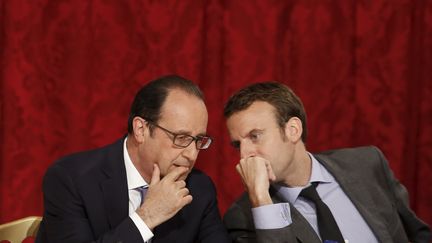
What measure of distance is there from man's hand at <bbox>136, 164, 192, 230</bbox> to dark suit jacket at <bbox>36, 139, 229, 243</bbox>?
0.07m

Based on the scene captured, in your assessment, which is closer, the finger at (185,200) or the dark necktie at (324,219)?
the finger at (185,200)

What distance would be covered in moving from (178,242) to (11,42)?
149cm

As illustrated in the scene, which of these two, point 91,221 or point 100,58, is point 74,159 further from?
point 100,58

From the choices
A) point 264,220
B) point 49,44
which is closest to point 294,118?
point 264,220

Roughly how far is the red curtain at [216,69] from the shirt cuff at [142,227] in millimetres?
1237

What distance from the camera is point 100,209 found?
2.04m

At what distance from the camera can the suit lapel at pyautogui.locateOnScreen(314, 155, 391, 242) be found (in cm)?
228

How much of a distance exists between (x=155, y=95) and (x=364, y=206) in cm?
96

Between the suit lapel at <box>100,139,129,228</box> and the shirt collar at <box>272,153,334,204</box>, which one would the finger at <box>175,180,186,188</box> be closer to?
the suit lapel at <box>100,139,129,228</box>

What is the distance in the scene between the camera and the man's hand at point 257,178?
2.13m

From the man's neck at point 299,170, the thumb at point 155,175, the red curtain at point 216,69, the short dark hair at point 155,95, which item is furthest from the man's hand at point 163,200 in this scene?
the red curtain at point 216,69

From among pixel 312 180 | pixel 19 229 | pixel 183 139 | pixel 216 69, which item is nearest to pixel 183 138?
pixel 183 139

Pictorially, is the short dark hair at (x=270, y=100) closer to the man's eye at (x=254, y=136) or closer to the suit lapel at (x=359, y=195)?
the man's eye at (x=254, y=136)

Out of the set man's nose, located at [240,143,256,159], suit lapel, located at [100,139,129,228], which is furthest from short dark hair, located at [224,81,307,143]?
suit lapel, located at [100,139,129,228]
